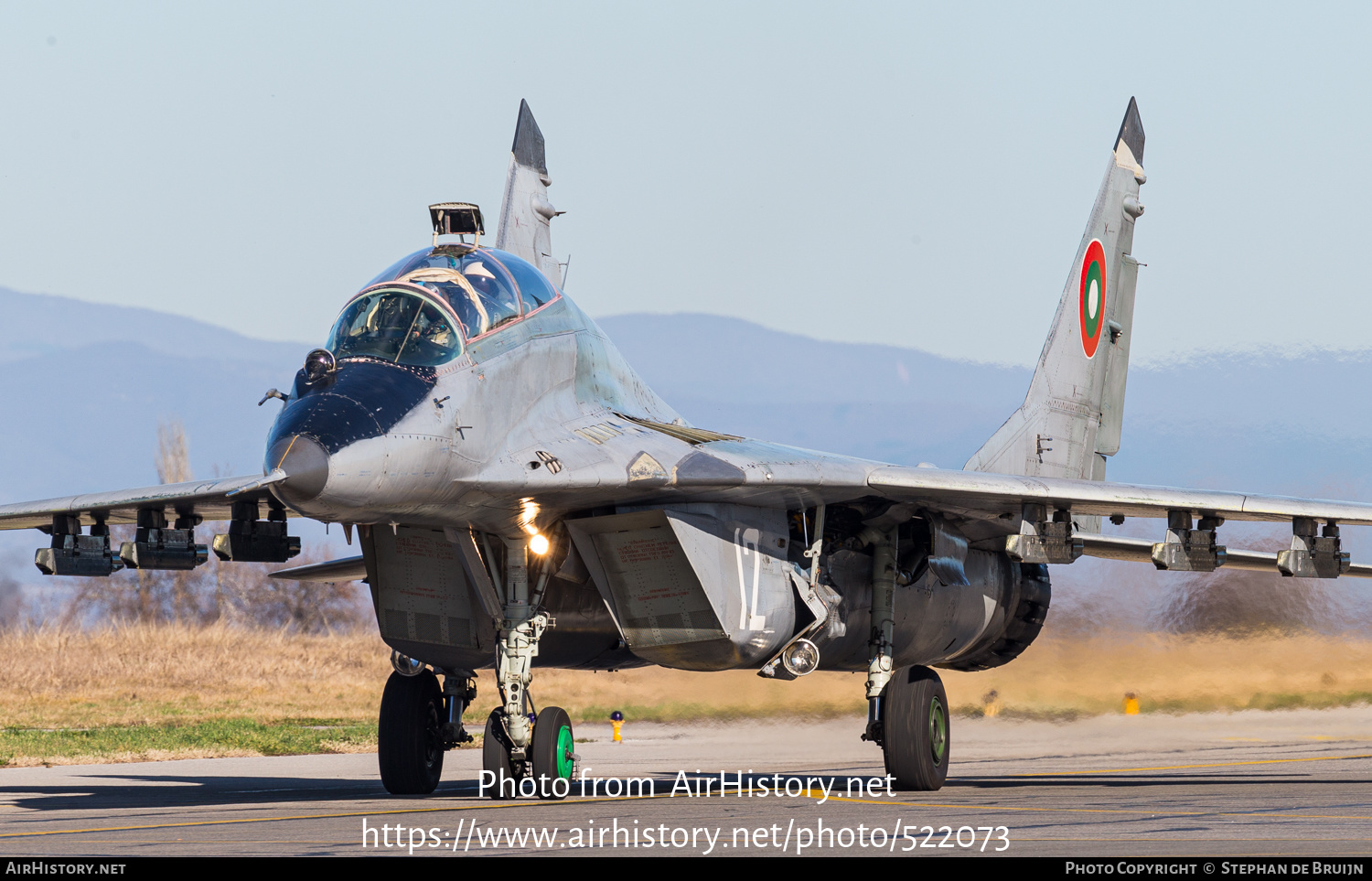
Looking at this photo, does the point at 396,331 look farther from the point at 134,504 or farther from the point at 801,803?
the point at 801,803

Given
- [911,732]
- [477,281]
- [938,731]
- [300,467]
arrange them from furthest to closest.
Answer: [938,731], [911,732], [477,281], [300,467]

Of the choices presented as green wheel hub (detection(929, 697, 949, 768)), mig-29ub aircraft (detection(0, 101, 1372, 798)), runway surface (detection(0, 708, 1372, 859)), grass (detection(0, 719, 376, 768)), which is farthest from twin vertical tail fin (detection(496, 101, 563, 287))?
grass (detection(0, 719, 376, 768))

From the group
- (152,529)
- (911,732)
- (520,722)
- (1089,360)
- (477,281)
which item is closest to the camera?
(477,281)

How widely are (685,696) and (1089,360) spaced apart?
667 cm

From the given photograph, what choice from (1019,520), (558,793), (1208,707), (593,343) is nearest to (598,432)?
(593,343)

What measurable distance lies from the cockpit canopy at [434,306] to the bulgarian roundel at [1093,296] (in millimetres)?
8641

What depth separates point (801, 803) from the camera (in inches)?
464

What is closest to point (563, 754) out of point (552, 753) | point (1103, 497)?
point (552, 753)

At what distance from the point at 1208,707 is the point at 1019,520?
910 centimetres

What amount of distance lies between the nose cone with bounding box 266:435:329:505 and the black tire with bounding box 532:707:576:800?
293 centimetres

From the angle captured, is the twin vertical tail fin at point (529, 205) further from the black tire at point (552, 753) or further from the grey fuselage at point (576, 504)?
the black tire at point (552, 753)

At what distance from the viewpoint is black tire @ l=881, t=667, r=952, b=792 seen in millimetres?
13570

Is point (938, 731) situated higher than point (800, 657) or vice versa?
point (800, 657)
